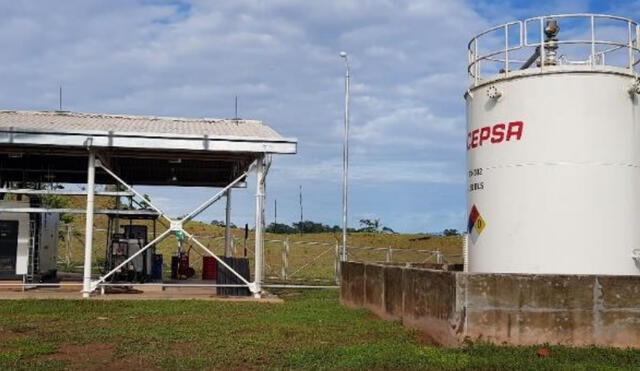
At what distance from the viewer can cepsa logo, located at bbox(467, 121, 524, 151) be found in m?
14.5

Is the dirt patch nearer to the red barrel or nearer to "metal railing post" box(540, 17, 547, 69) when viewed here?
"metal railing post" box(540, 17, 547, 69)

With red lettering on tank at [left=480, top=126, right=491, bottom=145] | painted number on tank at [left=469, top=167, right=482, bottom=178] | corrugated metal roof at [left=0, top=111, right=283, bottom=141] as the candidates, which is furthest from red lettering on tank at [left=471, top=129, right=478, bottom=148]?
corrugated metal roof at [left=0, top=111, right=283, bottom=141]

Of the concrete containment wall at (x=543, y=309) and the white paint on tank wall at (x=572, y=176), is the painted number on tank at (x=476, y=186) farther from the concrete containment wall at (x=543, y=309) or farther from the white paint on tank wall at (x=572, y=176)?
the concrete containment wall at (x=543, y=309)

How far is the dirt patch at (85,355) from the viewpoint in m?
10.8

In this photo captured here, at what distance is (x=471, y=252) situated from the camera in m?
15.9

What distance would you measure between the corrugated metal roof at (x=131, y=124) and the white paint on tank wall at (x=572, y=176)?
8691 mm

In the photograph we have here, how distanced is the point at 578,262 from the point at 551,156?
203 cm

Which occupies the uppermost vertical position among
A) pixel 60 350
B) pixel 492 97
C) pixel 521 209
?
A: pixel 492 97

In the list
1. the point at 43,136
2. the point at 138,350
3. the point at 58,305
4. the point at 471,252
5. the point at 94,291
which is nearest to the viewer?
the point at 138,350

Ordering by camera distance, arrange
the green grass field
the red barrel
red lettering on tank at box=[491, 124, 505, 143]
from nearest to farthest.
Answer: the green grass field < red lettering on tank at box=[491, 124, 505, 143] < the red barrel

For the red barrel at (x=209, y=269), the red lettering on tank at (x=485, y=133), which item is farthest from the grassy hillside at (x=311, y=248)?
the red lettering on tank at (x=485, y=133)

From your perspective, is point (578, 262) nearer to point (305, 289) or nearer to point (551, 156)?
point (551, 156)

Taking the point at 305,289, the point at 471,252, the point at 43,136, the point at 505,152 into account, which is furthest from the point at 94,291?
the point at 505,152

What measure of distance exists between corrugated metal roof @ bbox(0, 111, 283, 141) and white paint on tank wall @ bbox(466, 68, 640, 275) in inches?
342
